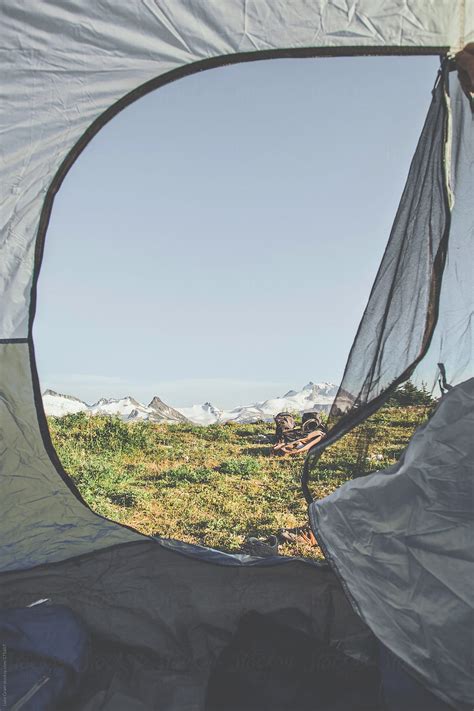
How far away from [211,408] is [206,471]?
16.4 feet

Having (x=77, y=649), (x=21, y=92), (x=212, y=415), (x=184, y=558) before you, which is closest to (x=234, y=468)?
(x=184, y=558)

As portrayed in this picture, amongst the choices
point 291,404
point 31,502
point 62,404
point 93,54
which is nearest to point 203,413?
point 291,404

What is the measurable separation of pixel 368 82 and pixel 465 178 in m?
1.18

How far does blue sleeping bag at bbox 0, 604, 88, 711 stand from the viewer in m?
1.46

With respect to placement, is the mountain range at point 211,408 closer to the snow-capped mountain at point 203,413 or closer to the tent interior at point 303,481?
the snow-capped mountain at point 203,413

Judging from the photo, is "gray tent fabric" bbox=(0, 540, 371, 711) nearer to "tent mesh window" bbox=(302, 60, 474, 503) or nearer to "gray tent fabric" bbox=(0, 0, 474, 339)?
"tent mesh window" bbox=(302, 60, 474, 503)

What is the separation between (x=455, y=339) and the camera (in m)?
1.67

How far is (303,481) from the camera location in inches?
74.3

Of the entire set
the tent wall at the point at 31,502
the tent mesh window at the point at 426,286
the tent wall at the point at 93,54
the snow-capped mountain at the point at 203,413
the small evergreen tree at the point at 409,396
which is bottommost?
the snow-capped mountain at the point at 203,413

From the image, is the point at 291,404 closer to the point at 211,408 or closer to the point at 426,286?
the point at 211,408

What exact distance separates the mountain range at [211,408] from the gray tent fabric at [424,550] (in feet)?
22.1

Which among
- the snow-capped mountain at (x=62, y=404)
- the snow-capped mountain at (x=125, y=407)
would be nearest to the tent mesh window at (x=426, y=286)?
the snow-capped mountain at (x=62, y=404)

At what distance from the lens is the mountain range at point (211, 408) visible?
869 centimetres

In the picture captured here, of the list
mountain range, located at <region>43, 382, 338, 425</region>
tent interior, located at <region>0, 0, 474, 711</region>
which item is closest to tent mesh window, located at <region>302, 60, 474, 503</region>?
tent interior, located at <region>0, 0, 474, 711</region>
